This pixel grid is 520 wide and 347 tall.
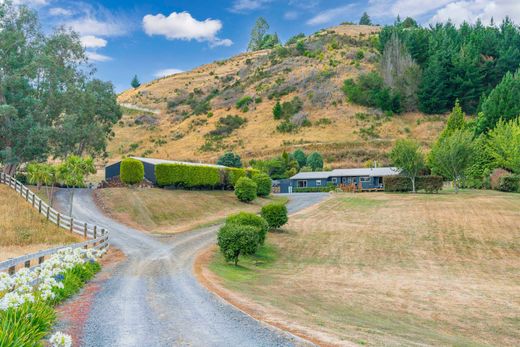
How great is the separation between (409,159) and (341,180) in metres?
17.7

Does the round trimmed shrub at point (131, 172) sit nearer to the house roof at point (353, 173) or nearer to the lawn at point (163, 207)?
the lawn at point (163, 207)

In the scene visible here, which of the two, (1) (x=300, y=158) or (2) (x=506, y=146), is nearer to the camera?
(2) (x=506, y=146)

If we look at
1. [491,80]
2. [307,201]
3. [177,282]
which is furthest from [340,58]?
[177,282]

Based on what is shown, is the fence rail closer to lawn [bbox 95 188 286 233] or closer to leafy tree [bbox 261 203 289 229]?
lawn [bbox 95 188 286 233]

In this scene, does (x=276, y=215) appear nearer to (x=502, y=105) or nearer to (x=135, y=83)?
(x=502, y=105)

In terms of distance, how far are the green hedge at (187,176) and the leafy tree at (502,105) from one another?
160ft

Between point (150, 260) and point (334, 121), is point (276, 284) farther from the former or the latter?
point (334, 121)

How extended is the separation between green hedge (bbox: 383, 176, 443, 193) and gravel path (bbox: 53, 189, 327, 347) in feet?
152

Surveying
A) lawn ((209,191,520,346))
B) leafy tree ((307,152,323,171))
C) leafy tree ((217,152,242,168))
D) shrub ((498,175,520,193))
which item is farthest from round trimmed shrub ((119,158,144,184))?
shrub ((498,175,520,193))

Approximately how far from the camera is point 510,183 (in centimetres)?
5972

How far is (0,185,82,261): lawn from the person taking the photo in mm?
27094

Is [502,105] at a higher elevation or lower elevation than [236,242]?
higher

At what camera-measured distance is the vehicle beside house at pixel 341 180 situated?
234 feet

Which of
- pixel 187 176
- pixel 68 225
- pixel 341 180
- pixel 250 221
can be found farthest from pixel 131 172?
pixel 341 180
